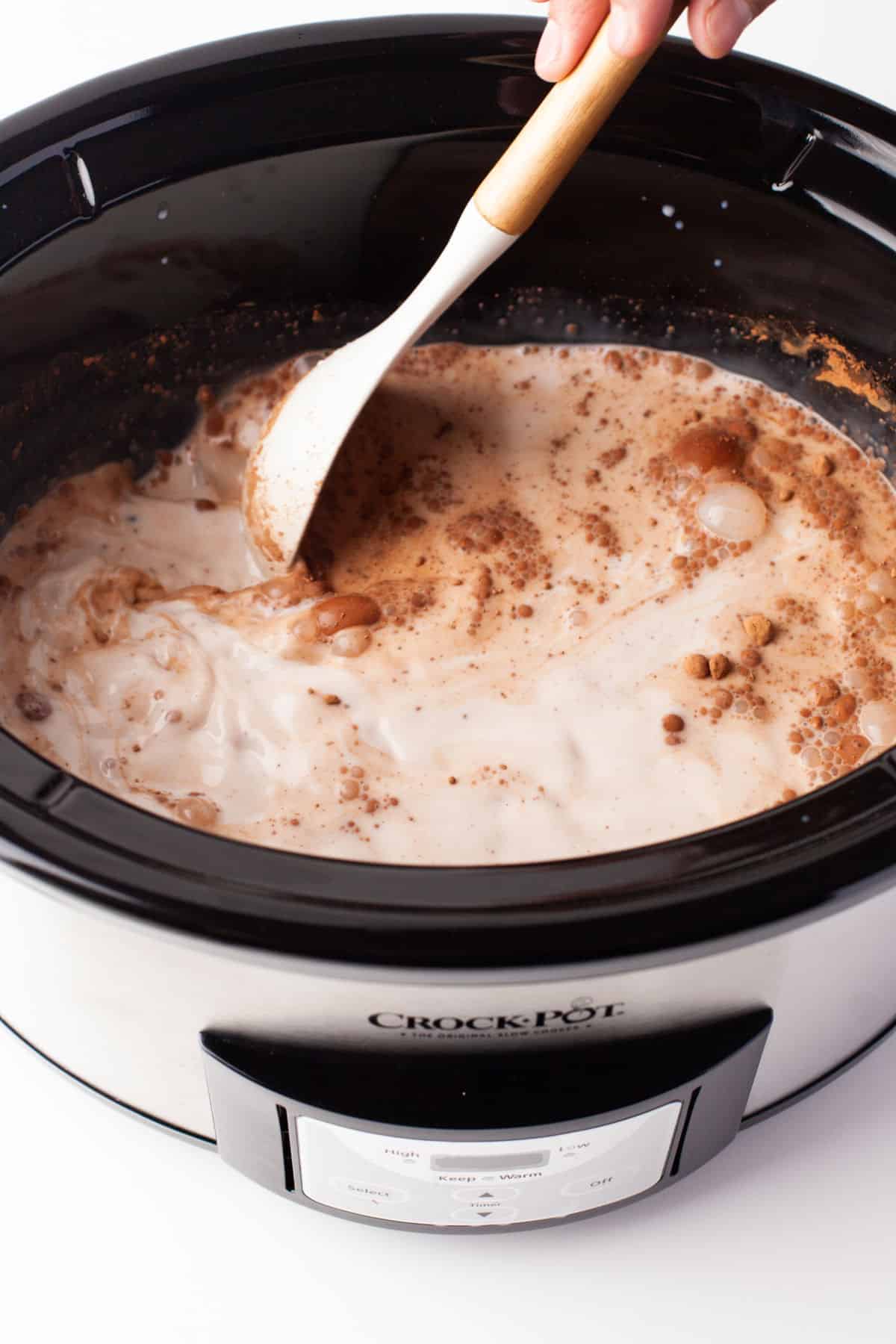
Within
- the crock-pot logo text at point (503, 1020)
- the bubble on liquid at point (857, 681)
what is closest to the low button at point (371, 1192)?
the crock-pot logo text at point (503, 1020)

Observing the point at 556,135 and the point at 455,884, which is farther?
the point at 556,135

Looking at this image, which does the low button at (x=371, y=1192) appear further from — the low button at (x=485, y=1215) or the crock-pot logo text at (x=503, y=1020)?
the crock-pot logo text at (x=503, y=1020)

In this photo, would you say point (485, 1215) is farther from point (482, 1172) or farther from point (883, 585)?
point (883, 585)

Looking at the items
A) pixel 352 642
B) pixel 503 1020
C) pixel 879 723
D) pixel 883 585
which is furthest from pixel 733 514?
pixel 503 1020

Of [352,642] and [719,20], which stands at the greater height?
[719,20]

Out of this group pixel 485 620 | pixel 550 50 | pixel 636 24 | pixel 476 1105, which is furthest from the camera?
pixel 485 620

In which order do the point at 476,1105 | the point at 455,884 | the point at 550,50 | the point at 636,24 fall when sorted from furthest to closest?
the point at 550,50 → the point at 636,24 → the point at 476,1105 → the point at 455,884

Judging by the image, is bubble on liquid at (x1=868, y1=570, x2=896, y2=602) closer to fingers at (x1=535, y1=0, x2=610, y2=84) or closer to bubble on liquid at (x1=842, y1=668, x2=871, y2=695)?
bubble on liquid at (x1=842, y1=668, x2=871, y2=695)
